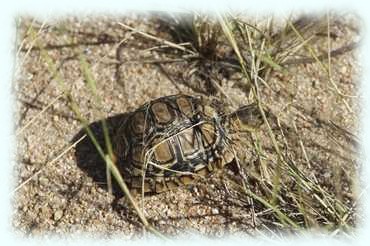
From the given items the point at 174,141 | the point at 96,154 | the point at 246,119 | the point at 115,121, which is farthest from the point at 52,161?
the point at 246,119

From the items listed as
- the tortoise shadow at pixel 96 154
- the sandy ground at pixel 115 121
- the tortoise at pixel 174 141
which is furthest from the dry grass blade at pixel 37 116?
the tortoise at pixel 174 141

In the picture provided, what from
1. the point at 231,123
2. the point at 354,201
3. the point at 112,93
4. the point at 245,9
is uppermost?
the point at 245,9

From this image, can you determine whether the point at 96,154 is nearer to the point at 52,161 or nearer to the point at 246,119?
the point at 52,161

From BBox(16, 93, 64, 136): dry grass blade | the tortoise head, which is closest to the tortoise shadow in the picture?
BBox(16, 93, 64, 136): dry grass blade

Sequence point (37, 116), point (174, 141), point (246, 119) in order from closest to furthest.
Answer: point (174, 141) → point (246, 119) → point (37, 116)

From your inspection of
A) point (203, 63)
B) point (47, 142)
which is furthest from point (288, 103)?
point (47, 142)

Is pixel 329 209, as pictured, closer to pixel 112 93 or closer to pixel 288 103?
pixel 288 103

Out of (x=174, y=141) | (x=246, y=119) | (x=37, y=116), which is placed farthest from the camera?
(x=37, y=116)

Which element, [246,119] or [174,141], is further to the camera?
[246,119]
